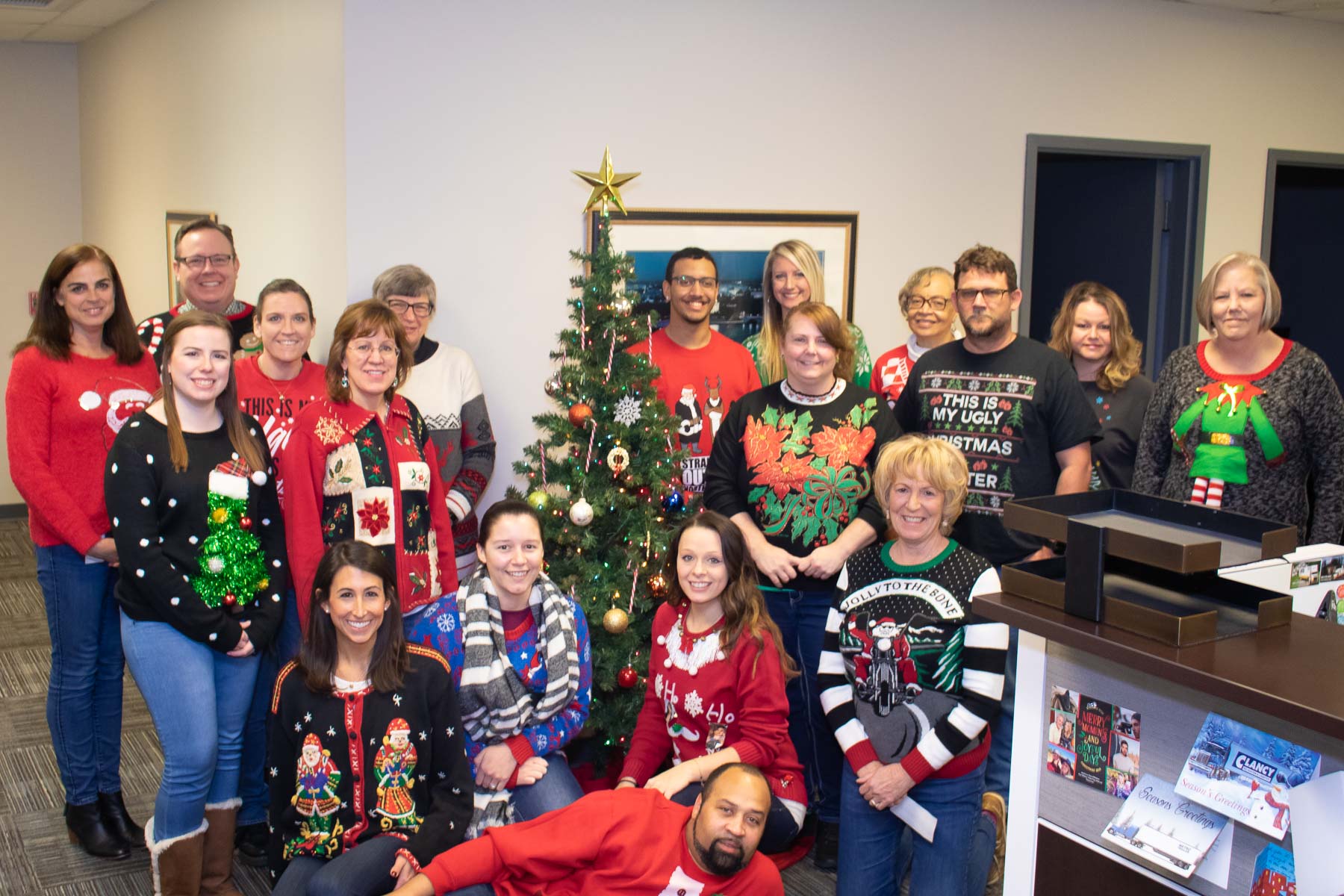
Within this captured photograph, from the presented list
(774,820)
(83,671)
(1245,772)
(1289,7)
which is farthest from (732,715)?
(1289,7)

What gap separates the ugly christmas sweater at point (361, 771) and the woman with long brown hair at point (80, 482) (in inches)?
34.9

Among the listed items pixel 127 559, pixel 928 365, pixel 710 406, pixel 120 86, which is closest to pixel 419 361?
pixel 710 406

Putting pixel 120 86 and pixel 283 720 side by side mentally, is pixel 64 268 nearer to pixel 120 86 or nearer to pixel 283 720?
pixel 283 720

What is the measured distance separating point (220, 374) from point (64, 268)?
69 cm

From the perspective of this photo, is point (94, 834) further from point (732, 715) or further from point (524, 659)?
point (732, 715)

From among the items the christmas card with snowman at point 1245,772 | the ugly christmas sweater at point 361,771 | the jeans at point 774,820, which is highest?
the christmas card with snowman at point 1245,772

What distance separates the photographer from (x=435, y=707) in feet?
8.95

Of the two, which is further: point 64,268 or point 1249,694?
point 64,268

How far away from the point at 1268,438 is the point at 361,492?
8.08ft

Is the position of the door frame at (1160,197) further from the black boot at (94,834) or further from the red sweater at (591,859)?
the black boot at (94,834)

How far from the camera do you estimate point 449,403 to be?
3883 millimetres

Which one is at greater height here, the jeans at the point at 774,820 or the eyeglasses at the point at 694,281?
the eyeglasses at the point at 694,281

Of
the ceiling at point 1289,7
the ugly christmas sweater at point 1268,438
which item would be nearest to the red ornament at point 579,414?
the ugly christmas sweater at point 1268,438

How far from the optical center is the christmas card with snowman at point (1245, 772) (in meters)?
1.60
